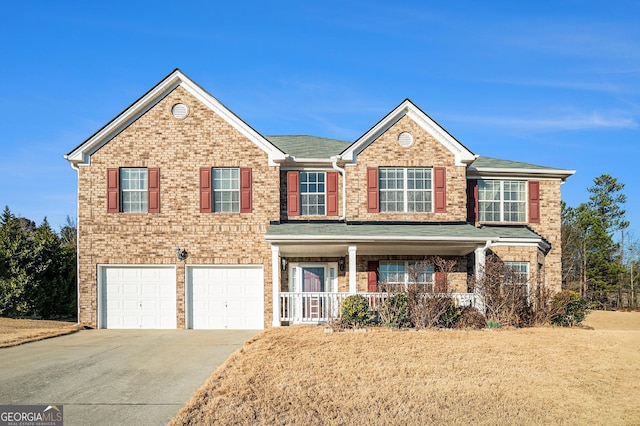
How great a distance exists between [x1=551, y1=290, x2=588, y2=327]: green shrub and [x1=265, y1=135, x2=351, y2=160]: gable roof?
9140 millimetres

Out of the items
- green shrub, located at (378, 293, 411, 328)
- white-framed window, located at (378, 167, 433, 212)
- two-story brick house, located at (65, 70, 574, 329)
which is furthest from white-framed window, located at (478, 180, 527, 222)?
green shrub, located at (378, 293, 411, 328)

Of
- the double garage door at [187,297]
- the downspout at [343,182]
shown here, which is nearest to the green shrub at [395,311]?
the downspout at [343,182]

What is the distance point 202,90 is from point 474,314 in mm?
11598

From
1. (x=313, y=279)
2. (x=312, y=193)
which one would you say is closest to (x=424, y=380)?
(x=313, y=279)

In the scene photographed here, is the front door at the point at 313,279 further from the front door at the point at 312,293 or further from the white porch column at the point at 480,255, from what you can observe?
the white porch column at the point at 480,255

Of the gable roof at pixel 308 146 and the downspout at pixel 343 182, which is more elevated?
the gable roof at pixel 308 146

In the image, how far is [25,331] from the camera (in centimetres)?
1914

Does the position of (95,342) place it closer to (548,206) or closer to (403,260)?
(403,260)

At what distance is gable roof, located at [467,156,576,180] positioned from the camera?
23656mm

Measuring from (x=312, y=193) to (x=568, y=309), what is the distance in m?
9.41

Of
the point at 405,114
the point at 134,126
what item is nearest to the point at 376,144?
the point at 405,114

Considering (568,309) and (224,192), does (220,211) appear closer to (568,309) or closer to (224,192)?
(224,192)

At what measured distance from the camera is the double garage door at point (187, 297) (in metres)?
21.5

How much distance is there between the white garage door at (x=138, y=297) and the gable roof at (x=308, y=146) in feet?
20.7
